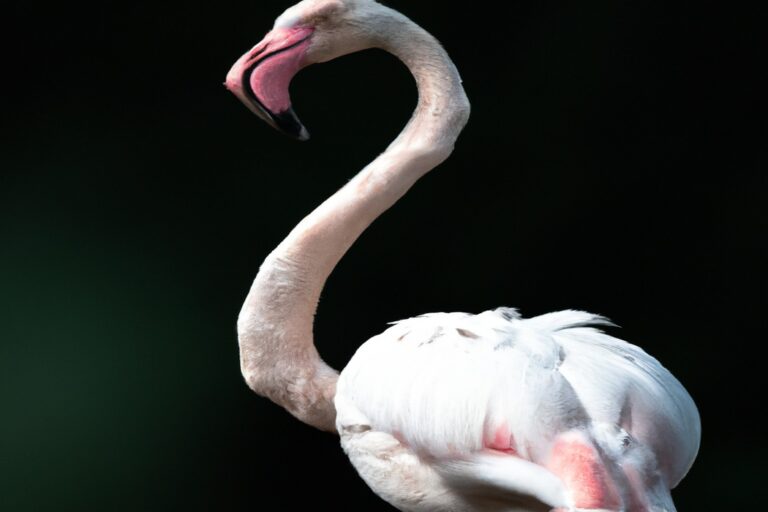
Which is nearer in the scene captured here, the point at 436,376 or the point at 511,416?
the point at 511,416

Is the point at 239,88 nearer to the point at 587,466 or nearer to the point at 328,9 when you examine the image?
the point at 328,9

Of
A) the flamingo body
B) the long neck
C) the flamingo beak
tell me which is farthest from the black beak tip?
the flamingo body

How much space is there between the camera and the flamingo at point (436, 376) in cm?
229

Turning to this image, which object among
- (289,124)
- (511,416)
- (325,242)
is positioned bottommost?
(511,416)

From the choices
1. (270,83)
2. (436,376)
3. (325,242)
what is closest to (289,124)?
(270,83)

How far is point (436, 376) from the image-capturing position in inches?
95.0

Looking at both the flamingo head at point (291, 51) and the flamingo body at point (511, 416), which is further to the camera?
the flamingo head at point (291, 51)

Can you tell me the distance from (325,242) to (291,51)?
0.38 m

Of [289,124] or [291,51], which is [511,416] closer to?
[289,124]

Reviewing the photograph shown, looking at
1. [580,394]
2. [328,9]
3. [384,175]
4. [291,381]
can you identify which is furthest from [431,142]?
[580,394]

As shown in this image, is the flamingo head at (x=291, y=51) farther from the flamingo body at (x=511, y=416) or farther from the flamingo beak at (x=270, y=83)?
the flamingo body at (x=511, y=416)

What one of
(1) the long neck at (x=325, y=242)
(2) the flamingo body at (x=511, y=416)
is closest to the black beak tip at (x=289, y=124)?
(1) the long neck at (x=325, y=242)

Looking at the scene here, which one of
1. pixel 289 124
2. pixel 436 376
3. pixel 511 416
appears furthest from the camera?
pixel 289 124

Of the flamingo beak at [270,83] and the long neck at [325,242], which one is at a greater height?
the flamingo beak at [270,83]
